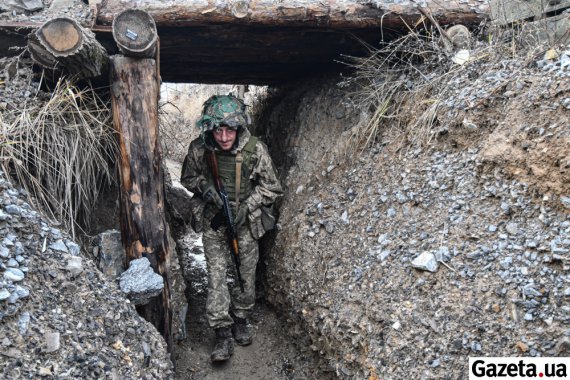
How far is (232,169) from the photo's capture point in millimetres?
5027

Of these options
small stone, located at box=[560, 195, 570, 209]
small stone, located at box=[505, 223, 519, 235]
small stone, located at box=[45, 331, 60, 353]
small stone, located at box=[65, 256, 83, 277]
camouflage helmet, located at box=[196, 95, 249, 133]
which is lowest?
small stone, located at box=[45, 331, 60, 353]

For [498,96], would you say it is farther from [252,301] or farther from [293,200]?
[252,301]

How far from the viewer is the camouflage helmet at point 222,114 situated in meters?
4.88

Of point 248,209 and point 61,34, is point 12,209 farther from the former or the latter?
point 248,209

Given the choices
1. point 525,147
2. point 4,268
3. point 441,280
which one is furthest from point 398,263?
point 4,268

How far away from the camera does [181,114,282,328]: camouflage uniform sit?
502cm

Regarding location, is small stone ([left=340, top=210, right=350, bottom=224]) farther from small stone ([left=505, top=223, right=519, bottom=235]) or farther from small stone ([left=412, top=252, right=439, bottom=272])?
small stone ([left=505, top=223, right=519, bottom=235])

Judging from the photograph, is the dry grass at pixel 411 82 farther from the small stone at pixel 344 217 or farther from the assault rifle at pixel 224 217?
the assault rifle at pixel 224 217

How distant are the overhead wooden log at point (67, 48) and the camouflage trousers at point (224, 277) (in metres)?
1.81

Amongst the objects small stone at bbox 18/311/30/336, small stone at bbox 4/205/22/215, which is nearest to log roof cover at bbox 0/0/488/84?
small stone at bbox 4/205/22/215

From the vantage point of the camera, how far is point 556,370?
9.13 feet

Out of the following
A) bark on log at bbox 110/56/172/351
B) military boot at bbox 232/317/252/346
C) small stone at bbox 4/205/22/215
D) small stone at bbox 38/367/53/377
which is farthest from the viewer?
military boot at bbox 232/317/252/346

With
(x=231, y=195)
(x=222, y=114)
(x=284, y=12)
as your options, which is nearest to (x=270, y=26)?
(x=284, y=12)

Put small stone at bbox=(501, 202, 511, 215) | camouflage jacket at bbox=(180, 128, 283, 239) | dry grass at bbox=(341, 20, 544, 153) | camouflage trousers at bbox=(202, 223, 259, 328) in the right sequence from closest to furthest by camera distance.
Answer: small stone at bbox=(501, 202, 511, 215), dry grass at bbox=(341, 20, 544, 153), camouflage trousers at bbox=(202, 223, 259, 328), camouflage jacket at bbox=(180, 128, 283, 239)
